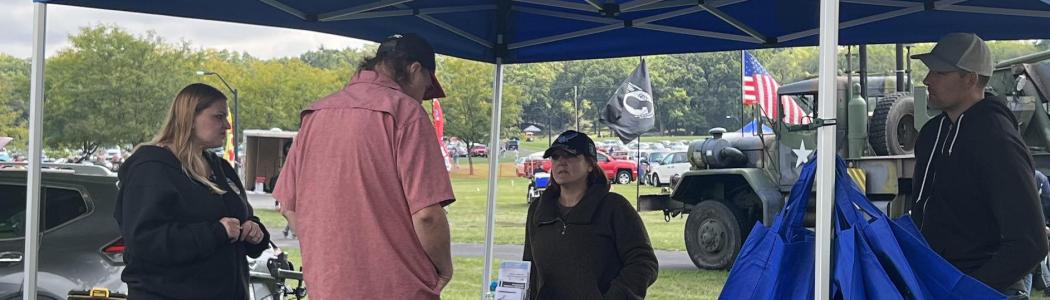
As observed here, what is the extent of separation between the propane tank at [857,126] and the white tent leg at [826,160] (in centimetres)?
822

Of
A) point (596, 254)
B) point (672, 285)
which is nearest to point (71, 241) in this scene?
point (596, 254)

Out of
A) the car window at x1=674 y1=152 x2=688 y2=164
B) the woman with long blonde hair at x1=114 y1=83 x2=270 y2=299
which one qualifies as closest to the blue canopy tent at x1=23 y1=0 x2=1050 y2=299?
the woman with long blonde hair at x1=114 y1=83 x2=270 y2=299

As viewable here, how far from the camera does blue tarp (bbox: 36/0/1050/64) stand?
13.3 ft

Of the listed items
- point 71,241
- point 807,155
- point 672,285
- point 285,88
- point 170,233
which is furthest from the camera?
point 285,88

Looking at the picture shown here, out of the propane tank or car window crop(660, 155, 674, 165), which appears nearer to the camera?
the propane tank

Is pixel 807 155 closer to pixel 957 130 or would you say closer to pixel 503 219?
pixel 957 130

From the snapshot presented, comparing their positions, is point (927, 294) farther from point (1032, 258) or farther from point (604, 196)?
point (604, 196)

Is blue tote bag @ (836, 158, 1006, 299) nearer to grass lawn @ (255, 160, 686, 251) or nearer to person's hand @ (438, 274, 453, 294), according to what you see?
person's hand @ (438, 274, 453, 294)

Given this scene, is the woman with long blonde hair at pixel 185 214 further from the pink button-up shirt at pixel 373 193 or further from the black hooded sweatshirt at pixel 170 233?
the pink button-up shirt at pixel 373 193

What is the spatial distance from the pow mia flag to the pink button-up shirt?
658 inches

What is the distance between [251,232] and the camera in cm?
310

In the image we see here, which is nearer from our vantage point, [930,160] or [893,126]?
[930,160]

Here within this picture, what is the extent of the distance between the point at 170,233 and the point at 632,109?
671 inches

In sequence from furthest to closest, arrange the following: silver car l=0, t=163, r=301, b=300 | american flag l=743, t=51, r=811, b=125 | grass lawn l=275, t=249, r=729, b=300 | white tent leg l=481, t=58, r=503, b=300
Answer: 1. american flag l=743, t=51, r=811, b=125
2. grass lawn l=275, t=249, r=729, b=300
3. white tent leg l=481, t=58, r=503, b=300
4. silver car l=0, t=163, r=301, b=300
